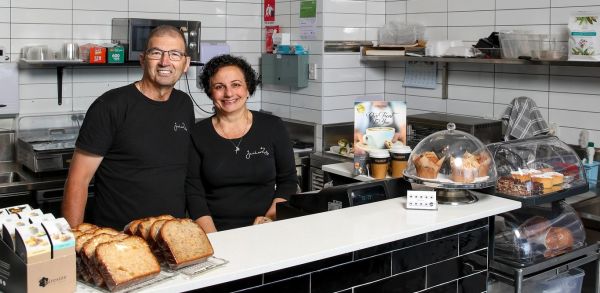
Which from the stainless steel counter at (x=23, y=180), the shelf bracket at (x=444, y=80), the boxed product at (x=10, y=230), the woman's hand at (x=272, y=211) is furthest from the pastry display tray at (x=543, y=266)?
the stainless steel counter at (x=23, y=180)

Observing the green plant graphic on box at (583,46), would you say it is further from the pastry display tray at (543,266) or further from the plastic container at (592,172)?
the pastry display tray at (543,266)

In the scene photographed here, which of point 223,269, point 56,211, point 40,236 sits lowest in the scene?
point 56,211

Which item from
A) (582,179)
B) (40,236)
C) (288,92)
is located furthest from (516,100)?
(40,236)

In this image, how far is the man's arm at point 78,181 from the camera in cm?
244

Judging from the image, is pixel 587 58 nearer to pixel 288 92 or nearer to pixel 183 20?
pixel 288 92

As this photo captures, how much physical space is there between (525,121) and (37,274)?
3122 millimetres

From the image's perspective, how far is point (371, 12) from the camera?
15.9 ft

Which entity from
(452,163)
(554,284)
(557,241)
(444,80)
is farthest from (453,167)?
(444,80)

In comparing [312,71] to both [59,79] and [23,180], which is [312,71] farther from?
[23,180]

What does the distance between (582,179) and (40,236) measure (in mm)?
2095

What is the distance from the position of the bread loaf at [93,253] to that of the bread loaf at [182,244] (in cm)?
10

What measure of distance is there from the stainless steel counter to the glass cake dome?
225 cm

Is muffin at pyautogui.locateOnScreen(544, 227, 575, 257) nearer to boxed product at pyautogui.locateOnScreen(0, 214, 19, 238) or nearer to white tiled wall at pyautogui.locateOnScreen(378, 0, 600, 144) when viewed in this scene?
white tiled wall at pyautogui.locateOnScreen(378, 0, 600, 144)

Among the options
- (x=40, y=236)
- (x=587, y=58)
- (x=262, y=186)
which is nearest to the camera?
(x=40, y=236)
